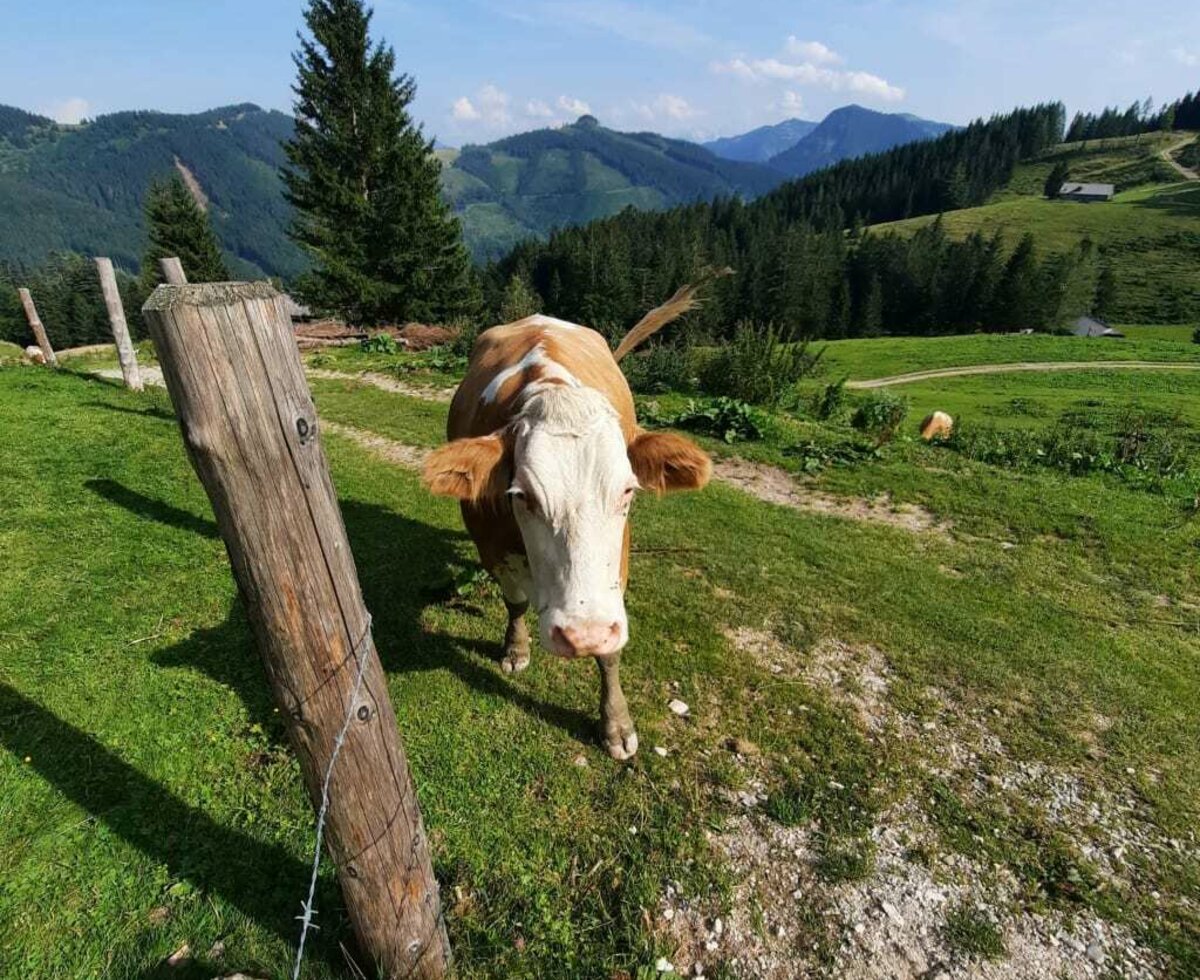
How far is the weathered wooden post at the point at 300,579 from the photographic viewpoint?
5.82 feet

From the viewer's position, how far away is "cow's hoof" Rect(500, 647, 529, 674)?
196 inches

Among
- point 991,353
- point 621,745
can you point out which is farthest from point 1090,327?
point 621,745

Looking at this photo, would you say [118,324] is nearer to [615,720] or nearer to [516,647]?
[516,647]

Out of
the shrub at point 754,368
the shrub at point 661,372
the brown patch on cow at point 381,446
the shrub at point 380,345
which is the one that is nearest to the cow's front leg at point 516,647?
the brown patch on cow at point 381,446

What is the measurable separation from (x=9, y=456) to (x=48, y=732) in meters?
6.63

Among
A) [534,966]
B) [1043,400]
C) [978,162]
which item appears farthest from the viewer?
[978,162]

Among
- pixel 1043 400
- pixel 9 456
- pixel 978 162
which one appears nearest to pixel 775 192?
pixel 978 162

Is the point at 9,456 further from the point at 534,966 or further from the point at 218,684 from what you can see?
the point at 534,966

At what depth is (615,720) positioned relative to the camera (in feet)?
14.0

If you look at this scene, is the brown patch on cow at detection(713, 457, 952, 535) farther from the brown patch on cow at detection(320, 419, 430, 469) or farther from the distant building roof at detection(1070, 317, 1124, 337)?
the distant building roof at detection(1070, 317, 1124, 337)

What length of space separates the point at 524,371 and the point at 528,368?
1.5 inches

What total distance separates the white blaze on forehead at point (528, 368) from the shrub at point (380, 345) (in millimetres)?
14993

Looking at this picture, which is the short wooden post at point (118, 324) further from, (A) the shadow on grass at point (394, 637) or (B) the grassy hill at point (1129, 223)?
(B) the grassy hill at point (1129, 223)

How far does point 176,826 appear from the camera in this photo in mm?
3486
